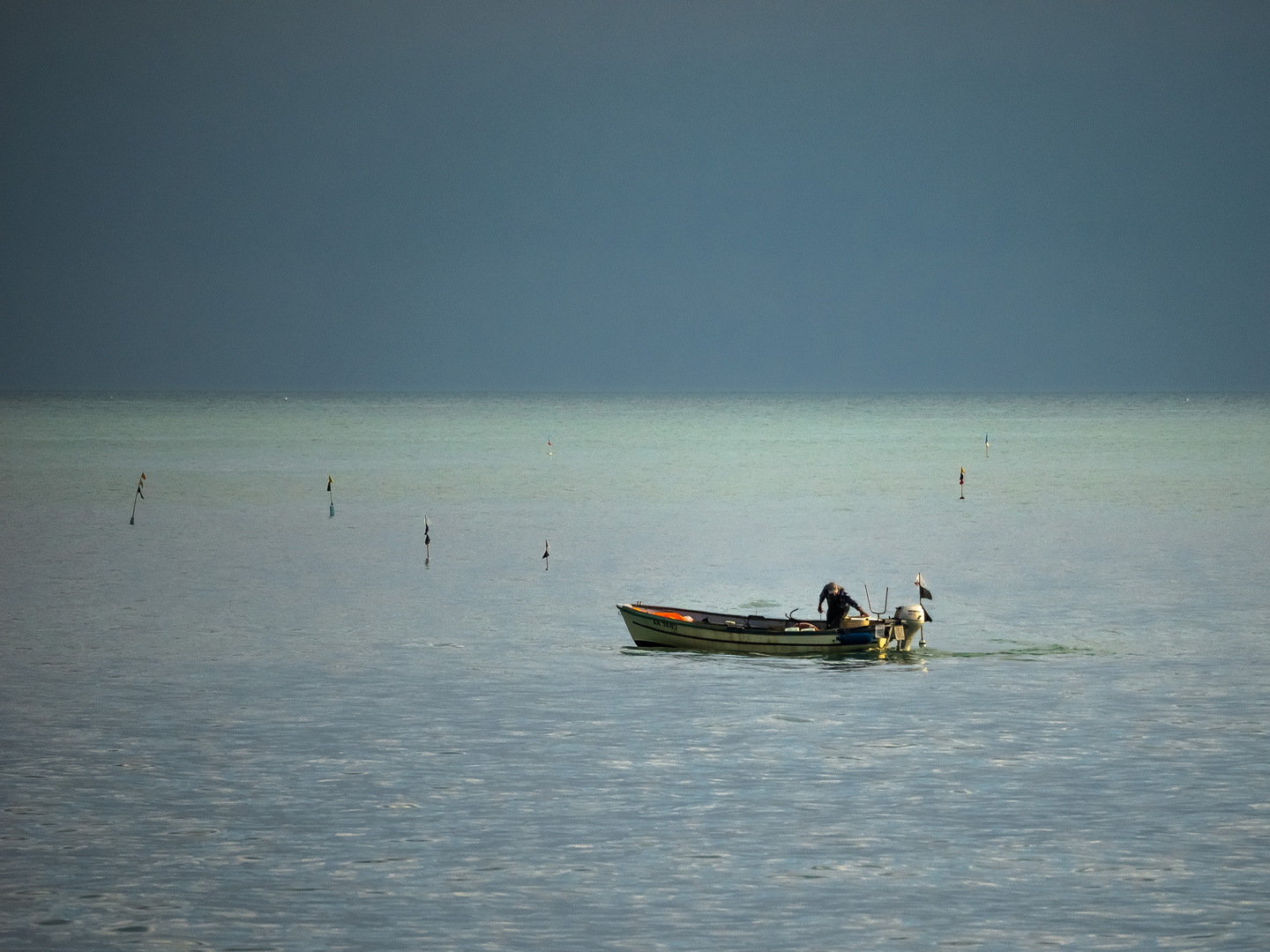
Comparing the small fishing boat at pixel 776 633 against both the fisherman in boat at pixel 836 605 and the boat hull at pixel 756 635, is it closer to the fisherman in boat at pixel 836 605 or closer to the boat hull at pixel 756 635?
the boat hull at pixel 756 635

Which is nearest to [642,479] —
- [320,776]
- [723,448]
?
[723,448]

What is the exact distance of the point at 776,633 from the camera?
33.4 meters

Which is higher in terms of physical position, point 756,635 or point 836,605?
point 836,605

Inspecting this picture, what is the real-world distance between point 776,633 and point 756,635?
18.2 inches

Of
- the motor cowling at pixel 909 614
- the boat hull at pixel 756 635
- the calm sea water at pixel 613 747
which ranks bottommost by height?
the calm sea water at pixel 613 747

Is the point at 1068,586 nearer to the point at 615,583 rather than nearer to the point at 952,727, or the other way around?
the point at 615,583

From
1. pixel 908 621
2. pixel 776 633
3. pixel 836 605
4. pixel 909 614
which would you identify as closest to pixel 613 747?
pixel 776 633

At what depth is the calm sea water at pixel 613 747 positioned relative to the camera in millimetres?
18031

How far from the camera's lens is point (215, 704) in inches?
1125

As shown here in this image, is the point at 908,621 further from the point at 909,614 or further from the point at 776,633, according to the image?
the point at 776,633

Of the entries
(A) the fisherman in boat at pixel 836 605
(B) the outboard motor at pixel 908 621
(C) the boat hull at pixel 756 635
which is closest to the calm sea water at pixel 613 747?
(C) the boat hull at pixel 756 635

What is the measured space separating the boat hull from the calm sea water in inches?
22.3

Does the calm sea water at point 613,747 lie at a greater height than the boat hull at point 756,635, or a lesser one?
lesser

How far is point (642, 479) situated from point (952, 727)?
68102 mm
